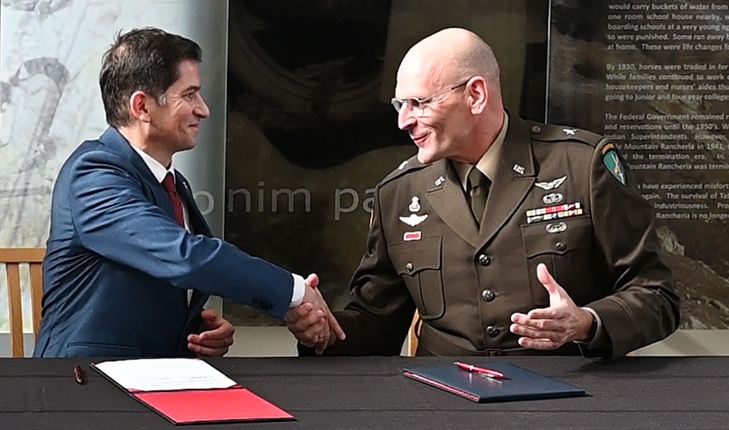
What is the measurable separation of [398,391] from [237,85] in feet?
6.71

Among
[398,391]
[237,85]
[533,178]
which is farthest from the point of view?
[237,85]

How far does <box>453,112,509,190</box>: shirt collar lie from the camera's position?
2.74 m

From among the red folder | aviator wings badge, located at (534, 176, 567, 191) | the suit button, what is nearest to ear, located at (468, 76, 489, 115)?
aviator wings badge, located at (534, 176, 567, 191)

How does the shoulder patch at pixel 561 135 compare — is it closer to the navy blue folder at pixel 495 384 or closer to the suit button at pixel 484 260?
the suit button at pixel 484 260

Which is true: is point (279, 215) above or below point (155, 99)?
below

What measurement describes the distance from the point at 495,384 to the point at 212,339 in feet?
2.55

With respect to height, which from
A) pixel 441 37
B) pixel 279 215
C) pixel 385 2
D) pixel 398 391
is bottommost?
pixel 398 391

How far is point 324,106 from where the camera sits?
12.6 feet

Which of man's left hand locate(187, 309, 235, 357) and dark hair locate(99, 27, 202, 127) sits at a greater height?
dark hair locate(99, 27, 202, 127)

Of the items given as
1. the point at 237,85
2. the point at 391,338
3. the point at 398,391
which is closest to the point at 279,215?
the point at 237,85

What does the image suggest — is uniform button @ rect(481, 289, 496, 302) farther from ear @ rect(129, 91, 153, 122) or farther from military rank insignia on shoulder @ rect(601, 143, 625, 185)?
ear @ rect(129, 91, 153, 122)

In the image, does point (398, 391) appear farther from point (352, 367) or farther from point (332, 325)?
point (332, 325)

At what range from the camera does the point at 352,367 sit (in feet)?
7.23

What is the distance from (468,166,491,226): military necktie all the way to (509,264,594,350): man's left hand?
54 cm
